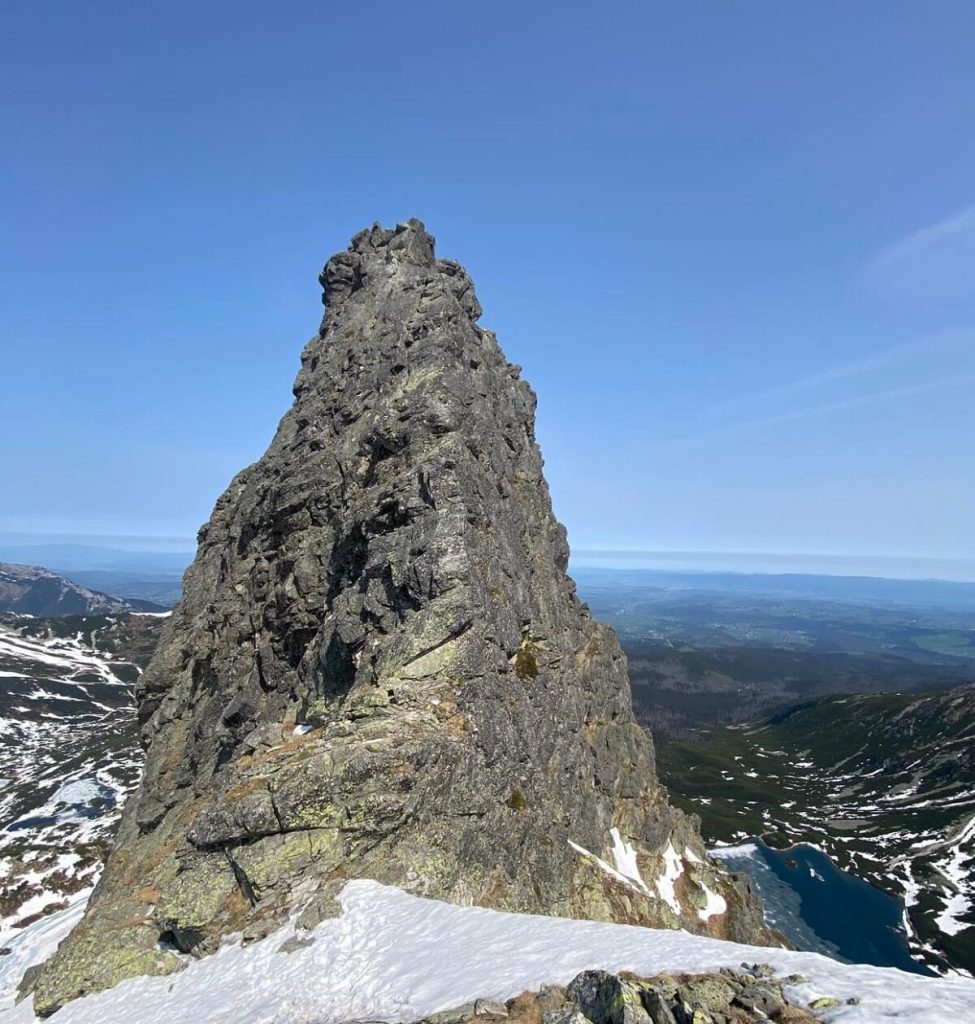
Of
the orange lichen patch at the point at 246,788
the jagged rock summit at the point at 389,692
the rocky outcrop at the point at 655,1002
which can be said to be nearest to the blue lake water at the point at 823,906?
the jagged rock summit at the point at 389,692

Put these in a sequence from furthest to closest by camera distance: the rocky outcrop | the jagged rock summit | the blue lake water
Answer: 1. the blue lake water
2. the jagged rock summit
3. the rocky outcrop

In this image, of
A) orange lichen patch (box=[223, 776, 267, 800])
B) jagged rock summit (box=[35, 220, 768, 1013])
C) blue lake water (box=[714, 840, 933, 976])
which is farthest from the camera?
blue lake water (box=[714, 840, 933, 976])

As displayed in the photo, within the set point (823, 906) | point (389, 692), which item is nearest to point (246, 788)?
point (389, 692)

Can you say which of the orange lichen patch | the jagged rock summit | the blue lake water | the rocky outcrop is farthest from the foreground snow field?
the blue lake water

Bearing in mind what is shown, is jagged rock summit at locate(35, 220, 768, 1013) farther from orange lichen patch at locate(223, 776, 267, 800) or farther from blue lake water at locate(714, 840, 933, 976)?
blue lake water at locate(714, 840, 933, 976)

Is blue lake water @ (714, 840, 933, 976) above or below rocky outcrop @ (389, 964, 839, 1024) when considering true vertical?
below

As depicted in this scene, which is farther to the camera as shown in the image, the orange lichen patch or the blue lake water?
the blue lake water

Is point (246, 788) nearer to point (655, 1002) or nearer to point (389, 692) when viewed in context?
point (389, 692)
